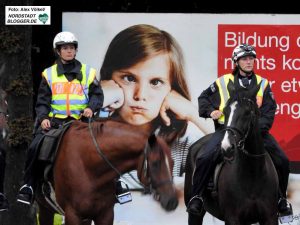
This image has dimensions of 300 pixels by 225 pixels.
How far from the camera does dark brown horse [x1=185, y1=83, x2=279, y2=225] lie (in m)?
12.3

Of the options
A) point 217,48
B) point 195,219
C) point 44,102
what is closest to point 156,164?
point 44,102

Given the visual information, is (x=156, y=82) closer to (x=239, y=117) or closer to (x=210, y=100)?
(x=210, y=100)

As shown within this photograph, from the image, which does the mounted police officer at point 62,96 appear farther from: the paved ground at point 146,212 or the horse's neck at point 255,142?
the paved ground at point 146,212

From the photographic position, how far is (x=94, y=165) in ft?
42.6

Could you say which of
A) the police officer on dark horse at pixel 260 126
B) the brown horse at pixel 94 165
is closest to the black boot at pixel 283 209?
the police officer on dark horse at pixel 260 126

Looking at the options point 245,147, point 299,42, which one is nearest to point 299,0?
point 299,42

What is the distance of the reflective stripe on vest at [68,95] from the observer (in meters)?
13.7

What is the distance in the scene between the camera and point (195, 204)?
44.7ft

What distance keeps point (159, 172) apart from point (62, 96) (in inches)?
85.1

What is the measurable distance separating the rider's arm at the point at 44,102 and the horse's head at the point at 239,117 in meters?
2.58

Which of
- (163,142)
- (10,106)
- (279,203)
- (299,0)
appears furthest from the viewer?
(299,0)

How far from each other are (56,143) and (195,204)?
189 cm

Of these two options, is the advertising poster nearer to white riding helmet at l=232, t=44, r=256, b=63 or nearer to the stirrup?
white riding helmet at l=232, t=44, r=256, b=63

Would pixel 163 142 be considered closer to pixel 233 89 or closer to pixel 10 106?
pixel 233 89
